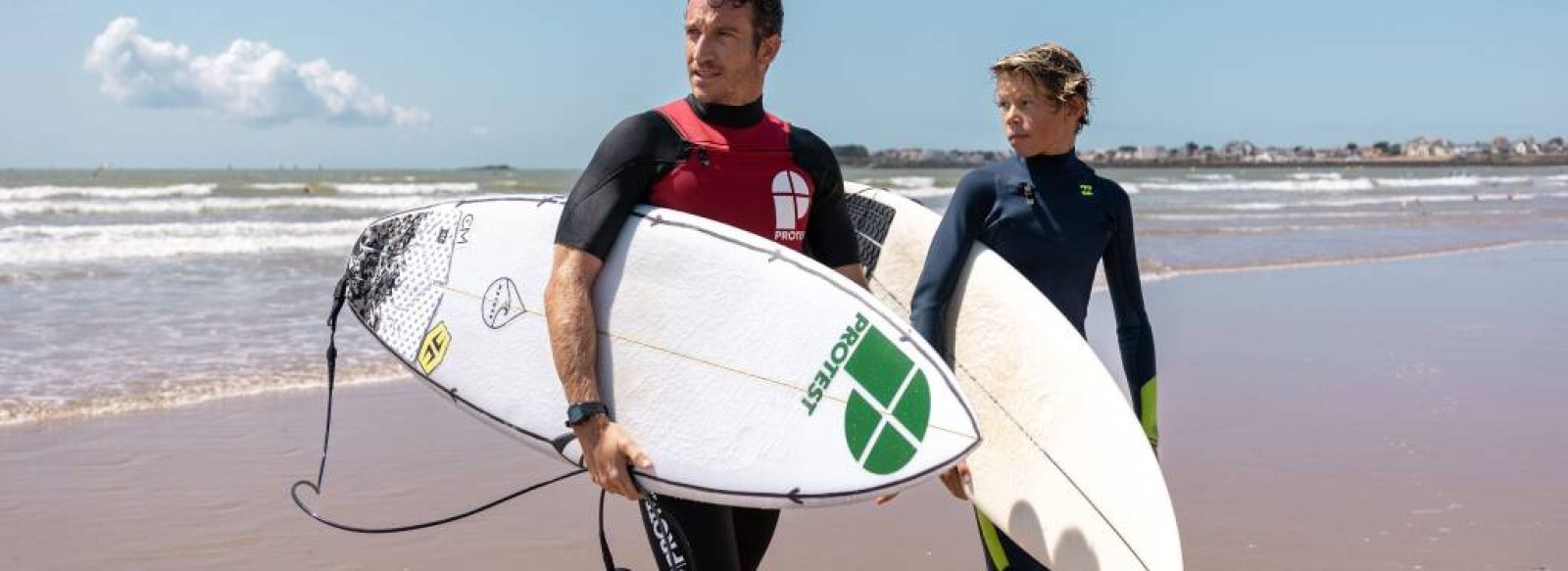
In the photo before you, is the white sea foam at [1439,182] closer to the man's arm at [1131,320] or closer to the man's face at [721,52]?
the man's arm at [1131,320]

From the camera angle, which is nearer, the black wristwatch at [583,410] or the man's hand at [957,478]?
the black wristwatch at [583,410]

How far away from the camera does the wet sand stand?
171 inches

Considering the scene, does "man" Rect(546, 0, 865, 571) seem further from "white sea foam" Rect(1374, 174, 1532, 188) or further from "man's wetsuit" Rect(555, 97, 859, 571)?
"white sea foam" Rect(1374, 174, 1532, 188)

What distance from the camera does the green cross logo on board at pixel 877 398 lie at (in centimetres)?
207

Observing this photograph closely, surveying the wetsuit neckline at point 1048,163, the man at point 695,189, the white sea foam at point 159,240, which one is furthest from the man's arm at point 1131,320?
the white sea foam at point 159,240

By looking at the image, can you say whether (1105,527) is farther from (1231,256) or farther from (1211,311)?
(1231,256)

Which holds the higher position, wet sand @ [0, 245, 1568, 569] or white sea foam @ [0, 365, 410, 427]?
white sea foam @ [0, 365, 410, 427]

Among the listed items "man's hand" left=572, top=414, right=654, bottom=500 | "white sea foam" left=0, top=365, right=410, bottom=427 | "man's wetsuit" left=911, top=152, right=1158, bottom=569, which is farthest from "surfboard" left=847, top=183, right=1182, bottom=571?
"white sea foam" left=0, top=365, right=410, bottom=427

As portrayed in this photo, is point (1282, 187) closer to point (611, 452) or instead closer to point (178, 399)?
point (178, 399)

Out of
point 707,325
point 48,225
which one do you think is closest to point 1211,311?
point 707,325

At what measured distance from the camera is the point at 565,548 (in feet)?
14.5

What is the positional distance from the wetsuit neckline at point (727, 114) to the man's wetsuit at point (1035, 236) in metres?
0.59

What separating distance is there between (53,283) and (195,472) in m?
7.86

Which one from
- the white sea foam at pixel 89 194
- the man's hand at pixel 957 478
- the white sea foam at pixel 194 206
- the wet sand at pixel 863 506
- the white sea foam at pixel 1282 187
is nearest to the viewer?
the man's hand at pixel 957 478
